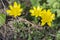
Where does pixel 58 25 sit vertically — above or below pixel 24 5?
below

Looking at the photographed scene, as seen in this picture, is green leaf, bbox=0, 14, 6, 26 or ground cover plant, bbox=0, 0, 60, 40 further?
green leaf, bbox=0, 14, 6, 26

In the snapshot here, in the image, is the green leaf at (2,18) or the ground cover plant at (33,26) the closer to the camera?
the ground cover plant at (33,26)

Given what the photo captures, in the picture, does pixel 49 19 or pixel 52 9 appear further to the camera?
pixel 52 9

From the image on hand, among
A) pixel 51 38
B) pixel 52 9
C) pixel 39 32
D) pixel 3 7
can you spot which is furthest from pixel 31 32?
pixel 3 7

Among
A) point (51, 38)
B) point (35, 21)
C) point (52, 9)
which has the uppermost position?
point (52, 9)

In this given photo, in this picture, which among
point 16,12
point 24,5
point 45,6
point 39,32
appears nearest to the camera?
point 16,12

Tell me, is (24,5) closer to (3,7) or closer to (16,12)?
(3,7)

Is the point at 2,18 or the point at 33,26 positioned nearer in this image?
the point at 33,26

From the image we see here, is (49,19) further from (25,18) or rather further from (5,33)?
(5,33)

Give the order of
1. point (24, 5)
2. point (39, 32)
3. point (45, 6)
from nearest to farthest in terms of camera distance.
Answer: point (39, 32) → point (45, 6) → point (24, 5)

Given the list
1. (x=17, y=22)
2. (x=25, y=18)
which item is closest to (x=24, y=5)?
(x=25, y=18)
